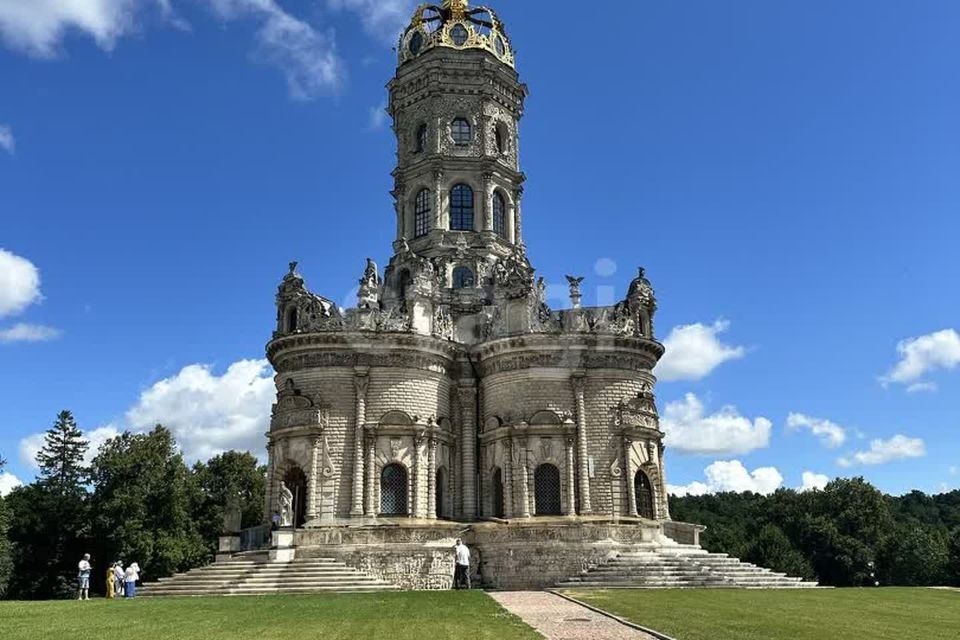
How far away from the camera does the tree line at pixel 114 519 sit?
178 ft

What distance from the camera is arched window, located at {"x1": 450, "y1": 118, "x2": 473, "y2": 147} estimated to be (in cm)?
5075

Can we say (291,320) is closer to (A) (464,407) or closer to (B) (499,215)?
(A) (464,407)

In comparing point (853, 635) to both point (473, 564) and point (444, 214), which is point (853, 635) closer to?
point (473, 564)

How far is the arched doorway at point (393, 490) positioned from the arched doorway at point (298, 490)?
11.5 ft

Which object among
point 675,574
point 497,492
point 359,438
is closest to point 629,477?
point 497,492

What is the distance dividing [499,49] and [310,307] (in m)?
21.2

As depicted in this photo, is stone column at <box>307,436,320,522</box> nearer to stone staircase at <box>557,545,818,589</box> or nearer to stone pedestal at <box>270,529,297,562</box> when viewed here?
stone pedestal at <box>270,529,297,562</box>

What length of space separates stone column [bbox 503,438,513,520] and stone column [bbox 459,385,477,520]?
1980 mm

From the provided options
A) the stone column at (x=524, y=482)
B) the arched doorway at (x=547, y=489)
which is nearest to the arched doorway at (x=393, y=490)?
the stone column at (x=524, y=482)

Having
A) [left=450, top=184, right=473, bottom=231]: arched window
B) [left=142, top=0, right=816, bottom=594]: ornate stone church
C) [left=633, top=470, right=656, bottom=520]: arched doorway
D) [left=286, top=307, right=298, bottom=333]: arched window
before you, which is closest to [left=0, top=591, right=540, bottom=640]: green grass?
[left=142, top=0, right=816, bottom=594]: ornate stone church

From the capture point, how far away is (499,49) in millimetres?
52969

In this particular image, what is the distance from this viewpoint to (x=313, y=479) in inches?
1537

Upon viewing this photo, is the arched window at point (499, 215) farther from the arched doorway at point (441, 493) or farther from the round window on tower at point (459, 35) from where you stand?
the arched doorway at point (441, 493)

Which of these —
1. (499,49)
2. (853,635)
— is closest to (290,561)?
(853,635)
